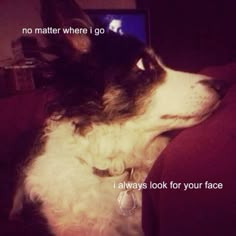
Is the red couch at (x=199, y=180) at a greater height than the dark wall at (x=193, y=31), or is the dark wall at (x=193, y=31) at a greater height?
the dark wall at (x=193, y=31)

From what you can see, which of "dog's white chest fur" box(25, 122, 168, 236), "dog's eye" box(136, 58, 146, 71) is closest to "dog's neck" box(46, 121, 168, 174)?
"dog's white chest fur" box(25, 122, 168, 236)

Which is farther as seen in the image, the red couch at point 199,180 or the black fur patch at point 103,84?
the black fur patch at point 103,84

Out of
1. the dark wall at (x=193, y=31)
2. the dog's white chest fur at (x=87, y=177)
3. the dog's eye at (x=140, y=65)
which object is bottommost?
the dog's white chest fur at (x=87, y=177)

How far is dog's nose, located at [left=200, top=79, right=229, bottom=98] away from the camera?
3.50 feet

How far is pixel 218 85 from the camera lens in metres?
1.07

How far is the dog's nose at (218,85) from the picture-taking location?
3.50ft

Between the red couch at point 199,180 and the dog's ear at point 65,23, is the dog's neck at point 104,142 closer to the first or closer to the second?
the red couch at point 199,180

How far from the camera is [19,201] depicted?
1.06 m

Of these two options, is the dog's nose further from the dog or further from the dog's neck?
the dog's neck

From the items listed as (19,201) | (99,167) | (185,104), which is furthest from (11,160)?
(185,104)

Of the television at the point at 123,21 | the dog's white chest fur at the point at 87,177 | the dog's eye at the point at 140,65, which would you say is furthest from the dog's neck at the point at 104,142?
the television at the point at 123,21

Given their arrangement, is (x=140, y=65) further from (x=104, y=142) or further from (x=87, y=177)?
(x=87, y=177)

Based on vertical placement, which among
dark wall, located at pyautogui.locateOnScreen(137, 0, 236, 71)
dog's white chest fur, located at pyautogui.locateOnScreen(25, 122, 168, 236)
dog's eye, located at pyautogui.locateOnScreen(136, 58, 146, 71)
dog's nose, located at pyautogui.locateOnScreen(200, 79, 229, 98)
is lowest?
dog's white chest fur, located at pyautogui.locateOnScreen(25, 122, 168, 236)

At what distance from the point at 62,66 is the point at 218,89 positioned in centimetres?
42
